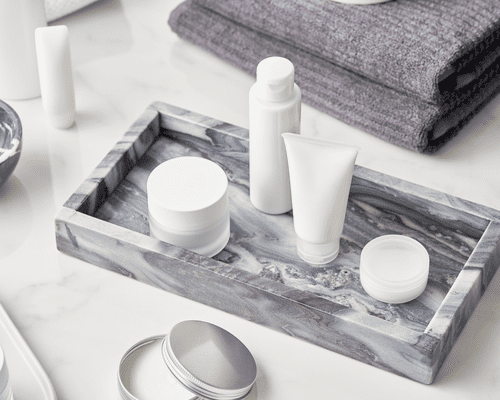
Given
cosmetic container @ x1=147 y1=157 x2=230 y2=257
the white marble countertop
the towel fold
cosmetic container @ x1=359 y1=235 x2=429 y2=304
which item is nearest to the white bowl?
the white marble countertop

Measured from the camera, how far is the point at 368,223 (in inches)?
32.6

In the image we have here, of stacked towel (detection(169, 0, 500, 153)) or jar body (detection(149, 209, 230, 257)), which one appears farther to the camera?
stacked towel (detection(169, 0, 500, 153))

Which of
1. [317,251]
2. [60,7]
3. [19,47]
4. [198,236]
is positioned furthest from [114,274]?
[60,7]

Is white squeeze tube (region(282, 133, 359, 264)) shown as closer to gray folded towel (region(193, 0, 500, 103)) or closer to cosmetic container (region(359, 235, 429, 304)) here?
cosmetic container (region(359, 235, 429, 304))

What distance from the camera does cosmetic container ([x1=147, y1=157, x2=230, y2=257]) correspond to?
750 mm

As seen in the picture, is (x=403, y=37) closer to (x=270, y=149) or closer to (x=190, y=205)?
(x=270, y=149)

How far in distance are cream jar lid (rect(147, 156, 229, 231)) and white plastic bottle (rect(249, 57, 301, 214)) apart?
5cm

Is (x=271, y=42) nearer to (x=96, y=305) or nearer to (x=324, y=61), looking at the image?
(x=324, y=61)

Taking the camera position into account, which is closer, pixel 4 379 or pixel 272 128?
pixel 4 379

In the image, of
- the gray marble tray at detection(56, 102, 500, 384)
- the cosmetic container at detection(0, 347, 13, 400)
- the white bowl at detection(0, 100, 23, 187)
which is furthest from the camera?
the white bowl at detection(0, 100, 23, 187)

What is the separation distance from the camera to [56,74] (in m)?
0.90

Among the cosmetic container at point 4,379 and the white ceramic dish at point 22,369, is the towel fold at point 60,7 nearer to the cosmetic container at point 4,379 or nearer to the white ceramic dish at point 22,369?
the white ceramic dish at point 22,369

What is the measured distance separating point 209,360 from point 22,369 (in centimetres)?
17

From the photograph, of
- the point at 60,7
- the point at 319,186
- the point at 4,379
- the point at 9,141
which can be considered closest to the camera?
the point at 4,379
